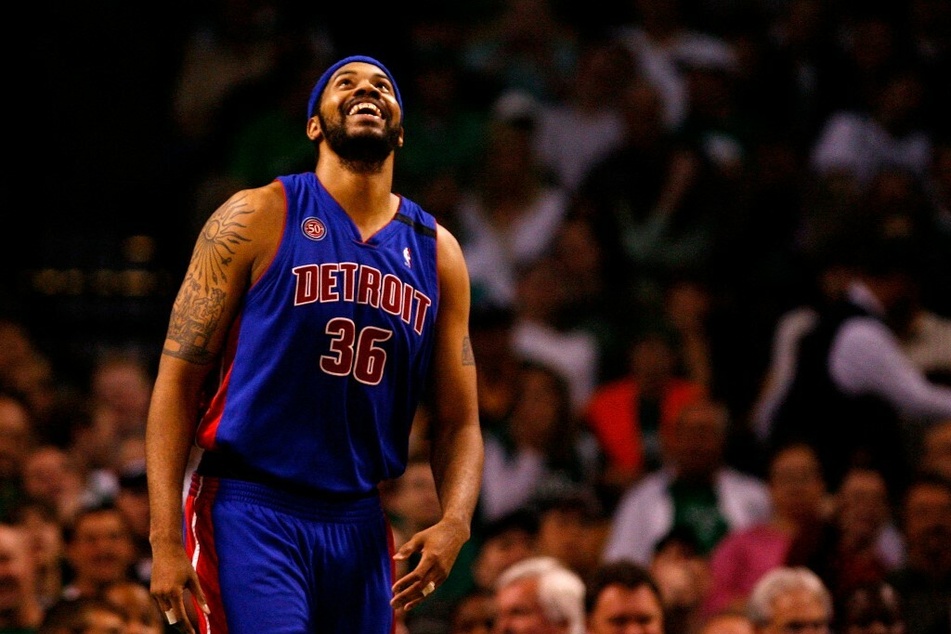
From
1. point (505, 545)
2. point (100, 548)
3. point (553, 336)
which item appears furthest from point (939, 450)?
point (100, 548)

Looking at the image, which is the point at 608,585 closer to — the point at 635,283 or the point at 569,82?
the point at 635,283

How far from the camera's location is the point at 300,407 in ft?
14.3

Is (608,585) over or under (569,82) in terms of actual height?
under

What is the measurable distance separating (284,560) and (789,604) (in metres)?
3.04

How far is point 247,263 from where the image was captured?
439cm

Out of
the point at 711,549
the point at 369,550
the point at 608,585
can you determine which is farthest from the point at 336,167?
the point at 711,549

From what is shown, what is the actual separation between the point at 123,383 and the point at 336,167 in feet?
15.7

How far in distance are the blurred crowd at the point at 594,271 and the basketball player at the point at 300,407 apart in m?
2.01

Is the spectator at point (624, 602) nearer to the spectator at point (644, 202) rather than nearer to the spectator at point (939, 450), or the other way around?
the spectator at point (939, 450)

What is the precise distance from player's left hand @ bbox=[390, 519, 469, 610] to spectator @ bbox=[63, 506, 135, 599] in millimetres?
2867

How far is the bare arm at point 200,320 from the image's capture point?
4293mm

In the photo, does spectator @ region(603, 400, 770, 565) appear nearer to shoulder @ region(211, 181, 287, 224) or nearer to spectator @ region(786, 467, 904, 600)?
spectator @ region(786, 467, 904, 600)

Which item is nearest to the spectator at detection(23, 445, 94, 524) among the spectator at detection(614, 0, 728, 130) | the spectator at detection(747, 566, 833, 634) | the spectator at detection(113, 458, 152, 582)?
the spectator at detection(113, 458, 152, 582)

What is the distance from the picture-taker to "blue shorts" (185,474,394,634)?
4219mm
